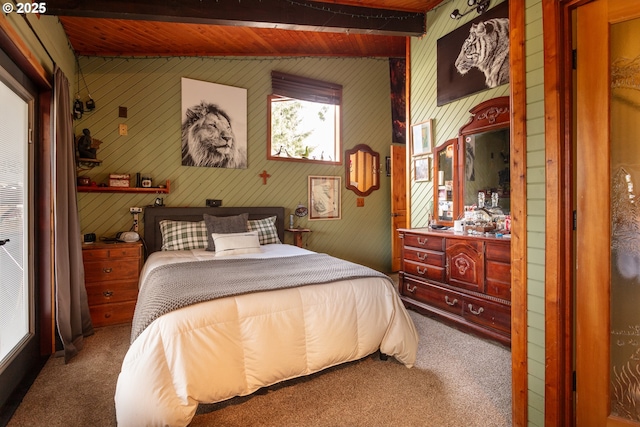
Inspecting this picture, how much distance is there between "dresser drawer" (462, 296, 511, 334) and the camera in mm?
2650

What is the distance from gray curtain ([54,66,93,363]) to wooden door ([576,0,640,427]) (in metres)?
3.37

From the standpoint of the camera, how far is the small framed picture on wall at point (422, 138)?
3939 mm

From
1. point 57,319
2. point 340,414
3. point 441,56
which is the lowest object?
point 340,414

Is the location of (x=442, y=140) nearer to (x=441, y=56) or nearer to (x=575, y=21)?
(x=441, y=56)

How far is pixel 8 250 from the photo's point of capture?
206cm

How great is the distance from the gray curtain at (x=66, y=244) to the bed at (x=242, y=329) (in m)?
0.65

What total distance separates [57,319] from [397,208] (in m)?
4.39

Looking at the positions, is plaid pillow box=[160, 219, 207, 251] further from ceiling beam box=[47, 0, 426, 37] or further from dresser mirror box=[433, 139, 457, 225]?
dresser mirror box=[433, 139, 457, 225]

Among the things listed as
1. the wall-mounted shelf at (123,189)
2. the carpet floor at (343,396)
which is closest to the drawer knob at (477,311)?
the carpet floor at (343,396)

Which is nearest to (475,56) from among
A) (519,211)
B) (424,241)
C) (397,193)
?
(424,241)

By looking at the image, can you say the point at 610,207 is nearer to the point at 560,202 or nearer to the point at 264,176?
the point at 560,202

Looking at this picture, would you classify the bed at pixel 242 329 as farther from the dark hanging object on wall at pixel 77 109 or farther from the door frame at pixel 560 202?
the dark hanging object on wall at pixel 77 109

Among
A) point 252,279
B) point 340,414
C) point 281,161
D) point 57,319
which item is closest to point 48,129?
point 57,319

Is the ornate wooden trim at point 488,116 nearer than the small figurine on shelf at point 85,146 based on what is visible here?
Yes
